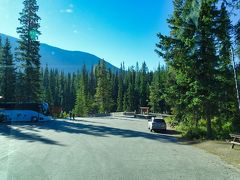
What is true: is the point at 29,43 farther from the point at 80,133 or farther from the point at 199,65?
the point at 199,65

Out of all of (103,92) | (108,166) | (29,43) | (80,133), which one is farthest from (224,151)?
(103,92)

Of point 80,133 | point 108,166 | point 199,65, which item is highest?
point 199,65

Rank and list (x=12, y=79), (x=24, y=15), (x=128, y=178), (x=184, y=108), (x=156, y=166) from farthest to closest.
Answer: (x=12, y=79) < (x=24, y=15) < (x=184, y=108) < (x=156, y=166) < (x=128, y=178)

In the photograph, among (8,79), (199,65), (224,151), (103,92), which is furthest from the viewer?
(103,92)

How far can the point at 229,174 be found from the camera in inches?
477

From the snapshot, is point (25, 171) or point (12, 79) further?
point (12, 79)

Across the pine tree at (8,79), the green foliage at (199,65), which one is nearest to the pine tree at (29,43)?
the pine tree at (8,79)

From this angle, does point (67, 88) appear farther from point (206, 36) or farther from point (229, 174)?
point (229, 174)

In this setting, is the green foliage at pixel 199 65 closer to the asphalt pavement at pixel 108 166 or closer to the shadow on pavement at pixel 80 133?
the shadow on pavement at pixel 80 133

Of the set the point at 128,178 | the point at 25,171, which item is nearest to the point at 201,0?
the point at 128,178

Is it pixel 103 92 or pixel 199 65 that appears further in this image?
pixel 103 92

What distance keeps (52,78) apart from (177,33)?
126 m

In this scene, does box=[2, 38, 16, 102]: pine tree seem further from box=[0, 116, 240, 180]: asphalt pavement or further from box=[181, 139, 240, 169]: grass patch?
box=[181, 139, 240, 169]: grass patch

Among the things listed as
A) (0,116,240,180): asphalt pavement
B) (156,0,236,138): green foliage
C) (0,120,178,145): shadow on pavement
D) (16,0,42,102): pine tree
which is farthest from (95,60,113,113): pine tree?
(0,116,240,180): asphalt pavement
